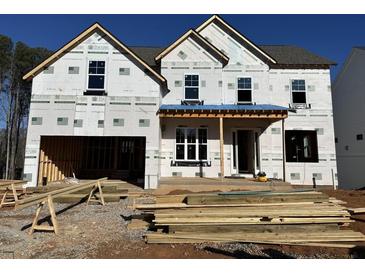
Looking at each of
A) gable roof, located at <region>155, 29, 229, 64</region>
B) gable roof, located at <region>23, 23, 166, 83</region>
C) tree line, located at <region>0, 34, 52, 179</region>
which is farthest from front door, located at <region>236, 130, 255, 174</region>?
tree line, located at <region>0, 34, 52, 179</region>

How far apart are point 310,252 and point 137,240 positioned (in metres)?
3.77

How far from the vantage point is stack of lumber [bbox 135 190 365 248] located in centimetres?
554

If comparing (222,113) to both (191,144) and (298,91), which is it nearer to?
(191,144)

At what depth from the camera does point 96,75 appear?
511 inches

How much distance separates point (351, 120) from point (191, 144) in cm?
1149

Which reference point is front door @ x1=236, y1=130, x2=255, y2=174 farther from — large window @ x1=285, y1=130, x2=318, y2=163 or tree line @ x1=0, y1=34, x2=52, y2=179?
tree line @ x1=0, y1=34, x2=52, y2=179

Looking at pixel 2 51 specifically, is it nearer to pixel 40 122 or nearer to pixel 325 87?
pixel 40 122

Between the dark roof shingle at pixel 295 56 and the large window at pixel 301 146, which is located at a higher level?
the dark roof shingle at pixel 295 56

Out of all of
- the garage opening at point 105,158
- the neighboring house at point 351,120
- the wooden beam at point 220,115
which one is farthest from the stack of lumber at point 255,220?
the neighboring house at point 351,120

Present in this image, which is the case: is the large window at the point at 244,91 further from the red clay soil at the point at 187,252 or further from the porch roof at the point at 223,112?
the red clay soil at the point at 187,252

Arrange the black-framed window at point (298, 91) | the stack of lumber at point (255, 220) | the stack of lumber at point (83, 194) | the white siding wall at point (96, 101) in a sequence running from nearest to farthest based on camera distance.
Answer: the stack of lumber at point (255, 220) → the stack of lumber at point (83, 194) → the white siding wall at point (96, 101) → the black-framed window at point (298, 91)

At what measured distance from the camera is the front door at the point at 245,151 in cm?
1452

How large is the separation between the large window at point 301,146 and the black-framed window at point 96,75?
11.1 m

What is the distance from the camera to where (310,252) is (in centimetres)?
510
